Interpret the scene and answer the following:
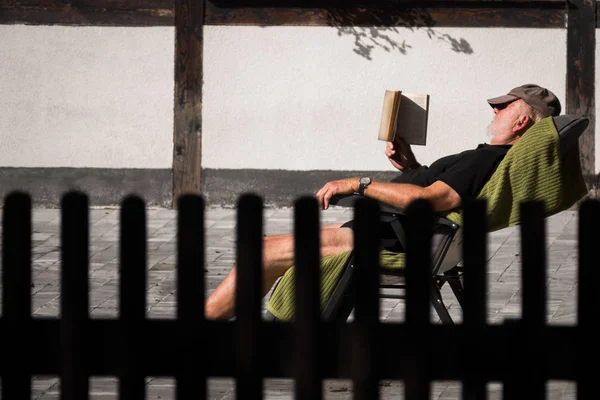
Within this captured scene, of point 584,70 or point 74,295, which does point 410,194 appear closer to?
point 74,295

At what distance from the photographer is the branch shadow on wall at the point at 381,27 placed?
10.3 m

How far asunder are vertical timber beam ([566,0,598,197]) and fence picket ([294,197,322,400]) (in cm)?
801

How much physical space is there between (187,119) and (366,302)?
8018 millimetres

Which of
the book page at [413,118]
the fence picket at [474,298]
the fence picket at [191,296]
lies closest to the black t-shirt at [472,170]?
the book page at [413,118]

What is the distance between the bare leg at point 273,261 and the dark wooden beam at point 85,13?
5.85 m

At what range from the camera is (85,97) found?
1062 cm

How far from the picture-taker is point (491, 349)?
2629 mm

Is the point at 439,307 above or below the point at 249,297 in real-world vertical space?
below

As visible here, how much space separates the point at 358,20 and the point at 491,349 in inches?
313

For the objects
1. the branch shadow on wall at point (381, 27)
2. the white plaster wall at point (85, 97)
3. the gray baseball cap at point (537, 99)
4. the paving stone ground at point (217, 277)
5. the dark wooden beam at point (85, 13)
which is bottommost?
the paving stone ground at point (217, 277)

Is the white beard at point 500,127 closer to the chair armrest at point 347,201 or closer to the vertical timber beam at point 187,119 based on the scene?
the chair armrest at point 347,201

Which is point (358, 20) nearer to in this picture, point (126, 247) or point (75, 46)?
point (75, 46)

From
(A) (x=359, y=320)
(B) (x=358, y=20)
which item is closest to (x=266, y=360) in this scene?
(A) (x=359, y=320)

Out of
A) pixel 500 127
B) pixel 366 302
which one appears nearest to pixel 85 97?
pixel 500 127
